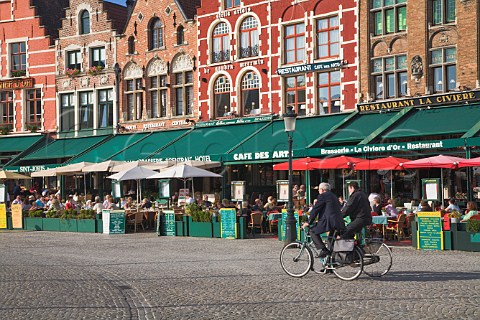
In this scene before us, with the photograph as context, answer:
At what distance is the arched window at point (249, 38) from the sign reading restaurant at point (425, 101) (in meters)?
5.79

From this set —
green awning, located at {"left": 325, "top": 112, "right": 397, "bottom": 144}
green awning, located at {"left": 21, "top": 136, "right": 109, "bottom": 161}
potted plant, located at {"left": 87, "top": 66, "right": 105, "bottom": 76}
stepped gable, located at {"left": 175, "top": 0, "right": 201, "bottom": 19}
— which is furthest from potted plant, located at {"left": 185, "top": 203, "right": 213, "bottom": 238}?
potted plant, located at {"left": 87, "top": 66, "right": 105, "bottom": 76}

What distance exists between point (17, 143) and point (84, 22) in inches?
273

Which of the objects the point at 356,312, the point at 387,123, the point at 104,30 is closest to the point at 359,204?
the point at 356,312

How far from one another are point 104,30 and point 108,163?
33.0 ft

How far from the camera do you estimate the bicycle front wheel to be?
12.4 m

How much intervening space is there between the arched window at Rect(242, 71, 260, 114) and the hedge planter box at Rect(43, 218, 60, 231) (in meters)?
9.32

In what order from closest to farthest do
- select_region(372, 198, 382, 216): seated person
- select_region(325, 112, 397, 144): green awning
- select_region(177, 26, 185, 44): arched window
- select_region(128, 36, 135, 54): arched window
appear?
select_region(372, 198, 382, 216): seated person → select_region(325, 112, 397, 144): green awning → select_region(177, 26, 185, 44): arched window → select_region(128, 36, 135, 54): arched window

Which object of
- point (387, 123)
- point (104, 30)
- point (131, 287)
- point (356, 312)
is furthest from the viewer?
point (104, 30)

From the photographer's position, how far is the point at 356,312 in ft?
29.8

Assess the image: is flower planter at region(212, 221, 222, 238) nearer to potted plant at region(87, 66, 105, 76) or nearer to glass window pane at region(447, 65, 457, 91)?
glass window pane at region(447, 65, 457, 91)

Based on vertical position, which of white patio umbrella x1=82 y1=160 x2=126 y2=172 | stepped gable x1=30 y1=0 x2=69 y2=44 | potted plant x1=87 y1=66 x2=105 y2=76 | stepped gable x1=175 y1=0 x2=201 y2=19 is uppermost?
stepped gable x1=30 y1=0 x2=69 y2=44

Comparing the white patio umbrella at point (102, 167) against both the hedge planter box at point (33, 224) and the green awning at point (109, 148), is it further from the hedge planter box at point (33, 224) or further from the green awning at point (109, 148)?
the green awning at point (109, 148)

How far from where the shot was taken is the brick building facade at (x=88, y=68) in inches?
1416

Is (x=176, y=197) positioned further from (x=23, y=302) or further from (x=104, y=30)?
(x=23, y=302)
